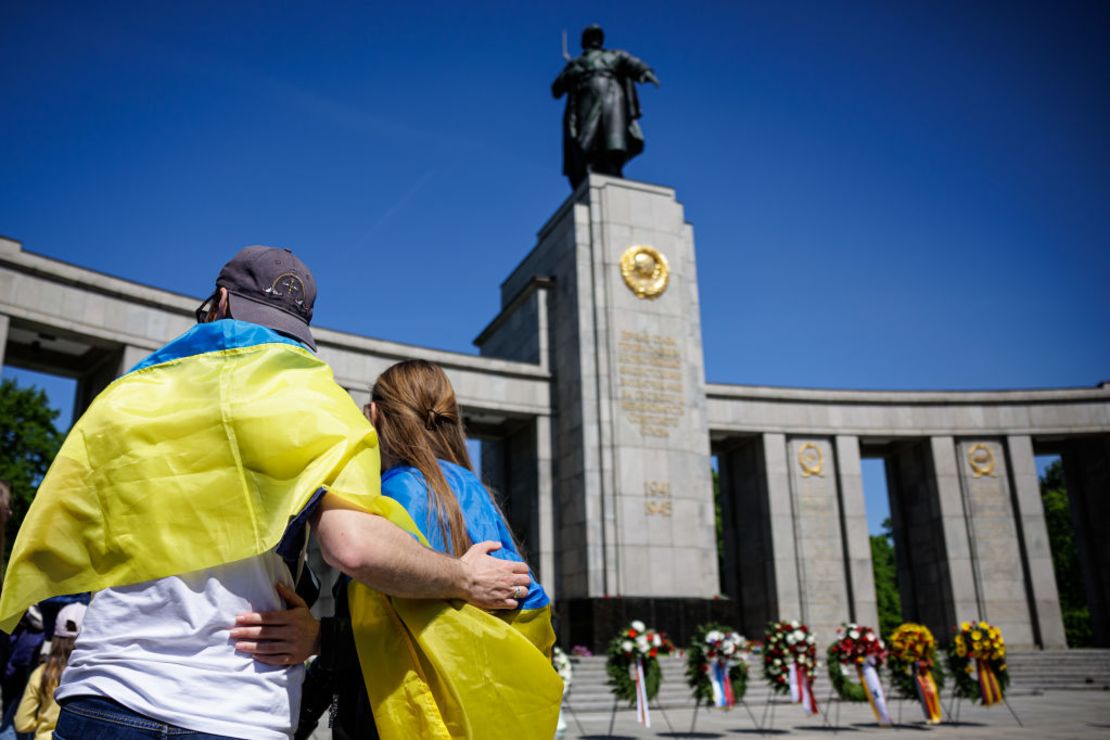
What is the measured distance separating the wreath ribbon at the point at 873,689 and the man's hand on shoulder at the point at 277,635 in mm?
13672

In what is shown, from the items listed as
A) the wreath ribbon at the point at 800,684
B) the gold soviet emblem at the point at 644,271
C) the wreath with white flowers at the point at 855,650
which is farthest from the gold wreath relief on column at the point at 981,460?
the wreath ribbon at the point at 800,684

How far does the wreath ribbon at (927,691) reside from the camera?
546 inches

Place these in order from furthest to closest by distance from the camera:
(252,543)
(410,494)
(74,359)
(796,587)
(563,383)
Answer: (796,587) < (563,383) < (74,359) < (410,494) < (252,543)

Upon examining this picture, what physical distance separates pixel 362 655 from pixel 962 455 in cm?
3177

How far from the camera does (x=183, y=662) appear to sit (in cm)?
197

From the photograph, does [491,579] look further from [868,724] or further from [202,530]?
[868,724]

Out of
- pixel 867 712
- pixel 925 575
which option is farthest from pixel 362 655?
pixel 925 575

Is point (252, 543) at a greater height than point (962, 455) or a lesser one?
lesser

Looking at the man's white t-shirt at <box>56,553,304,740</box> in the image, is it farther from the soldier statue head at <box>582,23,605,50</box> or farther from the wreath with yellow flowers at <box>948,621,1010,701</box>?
the soldier statue head at <box>582,23,605,50</box>

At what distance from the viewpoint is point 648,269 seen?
84.5ft

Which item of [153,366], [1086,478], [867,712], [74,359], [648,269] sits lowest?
[867,712]

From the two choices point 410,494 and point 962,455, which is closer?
point 410,494

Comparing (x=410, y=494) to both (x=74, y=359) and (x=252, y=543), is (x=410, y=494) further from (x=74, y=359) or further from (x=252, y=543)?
(x=74, y=359)

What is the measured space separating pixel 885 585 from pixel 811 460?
3730 centimetres
